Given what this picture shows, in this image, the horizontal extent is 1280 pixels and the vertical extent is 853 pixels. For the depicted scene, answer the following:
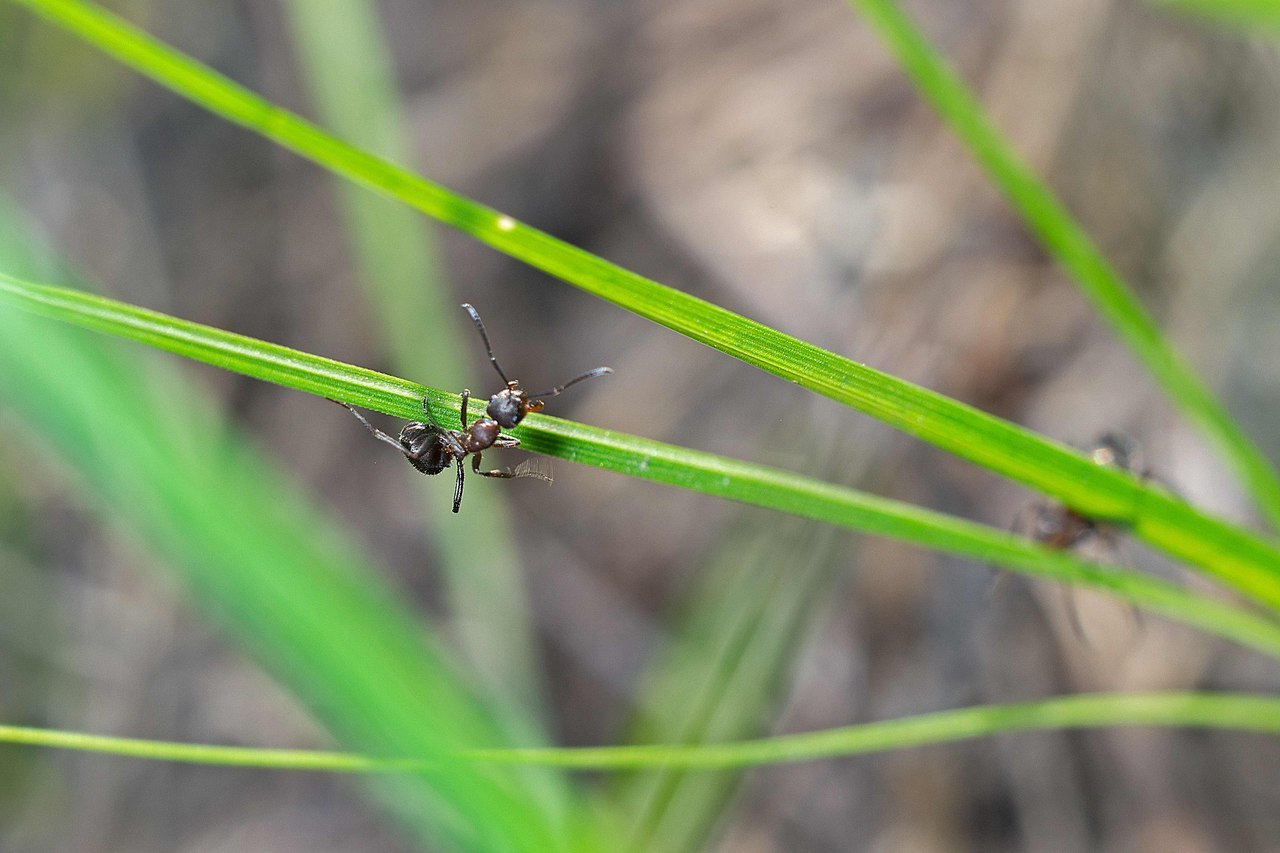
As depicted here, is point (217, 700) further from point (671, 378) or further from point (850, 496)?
point (850, 496)

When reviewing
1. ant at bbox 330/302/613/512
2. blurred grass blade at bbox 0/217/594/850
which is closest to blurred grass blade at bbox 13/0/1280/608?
blurred grass blade at bbox 0/217/594/850

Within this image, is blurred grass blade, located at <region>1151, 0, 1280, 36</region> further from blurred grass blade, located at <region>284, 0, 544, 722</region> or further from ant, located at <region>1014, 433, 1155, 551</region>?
blurred grass blade, located at <region>284, 0, 544, 722</region>

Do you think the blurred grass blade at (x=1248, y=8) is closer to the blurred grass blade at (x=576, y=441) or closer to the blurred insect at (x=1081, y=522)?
the blurred insect at (x=1081, y=522)

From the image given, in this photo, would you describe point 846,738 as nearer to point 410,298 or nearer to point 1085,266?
point 1085,266

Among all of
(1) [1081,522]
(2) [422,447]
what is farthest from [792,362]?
(1) [1081,522]

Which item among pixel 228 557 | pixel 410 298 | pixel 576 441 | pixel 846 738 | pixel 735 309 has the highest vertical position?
pixel 735 309

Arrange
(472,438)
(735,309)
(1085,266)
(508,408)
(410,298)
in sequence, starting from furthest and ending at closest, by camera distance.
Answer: (735,309) < (410,298) < (472,438) < (508,408) < (1085,266)

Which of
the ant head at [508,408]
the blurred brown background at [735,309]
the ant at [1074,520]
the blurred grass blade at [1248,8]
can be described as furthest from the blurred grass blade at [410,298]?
the blurred grass blade at [1248,8]
